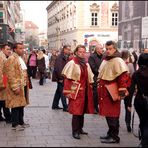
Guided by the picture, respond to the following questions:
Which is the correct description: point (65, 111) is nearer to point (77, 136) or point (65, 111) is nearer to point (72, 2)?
point (77, 136)

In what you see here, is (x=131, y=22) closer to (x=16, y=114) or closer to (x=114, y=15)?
(x=114, y=15)

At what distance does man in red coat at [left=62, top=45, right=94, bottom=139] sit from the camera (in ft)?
27.6

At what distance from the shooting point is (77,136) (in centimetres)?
853

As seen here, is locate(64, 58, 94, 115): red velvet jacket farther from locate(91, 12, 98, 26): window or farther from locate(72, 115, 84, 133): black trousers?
locate(91, 12, 98, 26): window

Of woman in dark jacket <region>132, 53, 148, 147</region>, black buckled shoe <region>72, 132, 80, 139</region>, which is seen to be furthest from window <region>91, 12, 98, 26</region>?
woman in dark jacket <region>132, 53, 148, 147</region>

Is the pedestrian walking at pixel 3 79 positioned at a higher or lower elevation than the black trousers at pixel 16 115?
higher

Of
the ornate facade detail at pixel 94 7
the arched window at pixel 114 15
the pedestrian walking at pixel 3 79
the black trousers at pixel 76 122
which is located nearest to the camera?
the black trousers at pixel 76 122

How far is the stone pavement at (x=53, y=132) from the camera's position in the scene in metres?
8.04

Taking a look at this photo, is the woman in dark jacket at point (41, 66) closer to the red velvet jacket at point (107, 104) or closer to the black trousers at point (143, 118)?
the red velvet jacket at point (107, 104)

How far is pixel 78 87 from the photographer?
8438 mm

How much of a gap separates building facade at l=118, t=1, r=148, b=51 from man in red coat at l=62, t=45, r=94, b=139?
1244 inches

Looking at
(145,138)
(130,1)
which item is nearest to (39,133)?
(145,138)

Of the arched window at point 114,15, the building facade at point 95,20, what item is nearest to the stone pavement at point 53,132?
the building facade at point 95,20

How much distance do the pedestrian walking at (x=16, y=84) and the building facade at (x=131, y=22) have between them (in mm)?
31193
